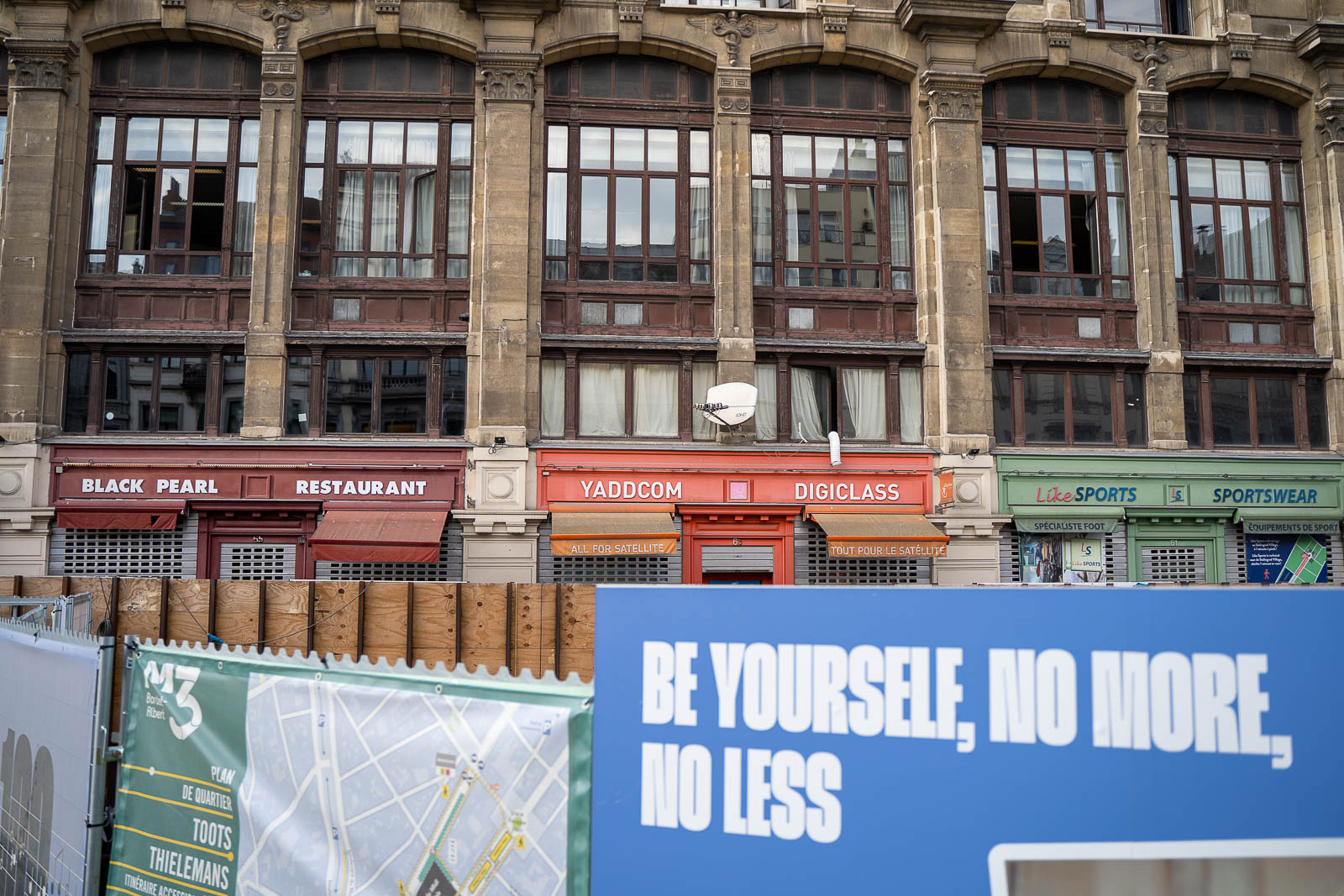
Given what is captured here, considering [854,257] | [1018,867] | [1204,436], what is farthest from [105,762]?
[1204,436]

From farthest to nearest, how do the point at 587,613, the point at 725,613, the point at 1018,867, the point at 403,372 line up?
the point at 403,372, the point at 587,613, the point at 725,613, the point at 1018,867

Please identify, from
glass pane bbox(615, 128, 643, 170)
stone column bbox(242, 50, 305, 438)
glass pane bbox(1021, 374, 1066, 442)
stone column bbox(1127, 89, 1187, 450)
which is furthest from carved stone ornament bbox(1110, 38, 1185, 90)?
stone column bbox(242, 50, 305, 438)

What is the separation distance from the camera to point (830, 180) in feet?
71.8

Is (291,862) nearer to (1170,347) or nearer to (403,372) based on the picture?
(403,372)

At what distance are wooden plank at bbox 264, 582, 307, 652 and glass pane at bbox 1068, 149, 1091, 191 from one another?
63.4ft

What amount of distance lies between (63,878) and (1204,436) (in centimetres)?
2340

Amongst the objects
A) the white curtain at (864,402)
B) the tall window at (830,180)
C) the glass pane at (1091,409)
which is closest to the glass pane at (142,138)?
the tall window at (830,180)

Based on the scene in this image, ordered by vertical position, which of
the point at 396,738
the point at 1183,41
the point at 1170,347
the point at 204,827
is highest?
the point at 1183,41

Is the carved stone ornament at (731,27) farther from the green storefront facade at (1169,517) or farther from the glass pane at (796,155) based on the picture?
the green storefront facade at (1169,517)

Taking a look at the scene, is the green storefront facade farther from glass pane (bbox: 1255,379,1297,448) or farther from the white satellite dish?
the white satellite dish

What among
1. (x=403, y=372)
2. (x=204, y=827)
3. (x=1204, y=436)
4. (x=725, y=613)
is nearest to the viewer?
(x=725, y=613)

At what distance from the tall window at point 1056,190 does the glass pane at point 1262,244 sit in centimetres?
347

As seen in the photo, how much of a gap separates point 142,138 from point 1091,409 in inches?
884

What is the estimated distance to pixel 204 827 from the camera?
183 inches
